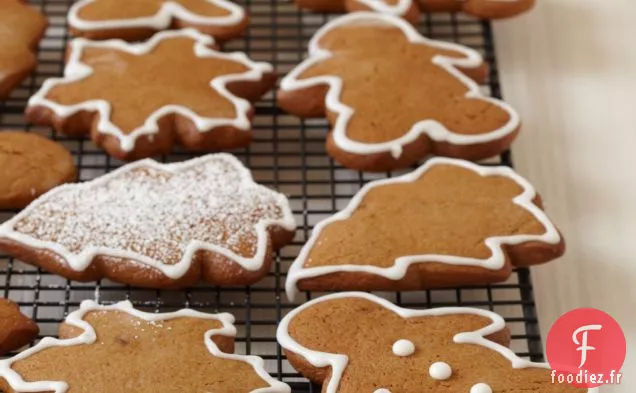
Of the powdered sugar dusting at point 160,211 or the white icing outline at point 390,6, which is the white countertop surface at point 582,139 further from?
the powdered sugar dusting at point 160,211

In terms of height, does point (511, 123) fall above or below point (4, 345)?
above

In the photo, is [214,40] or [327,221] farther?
[214,40]

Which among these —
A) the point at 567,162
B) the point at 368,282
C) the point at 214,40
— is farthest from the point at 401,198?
the point at 214,40

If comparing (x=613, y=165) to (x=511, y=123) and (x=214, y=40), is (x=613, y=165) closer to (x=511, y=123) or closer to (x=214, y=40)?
(x=511, y=123)

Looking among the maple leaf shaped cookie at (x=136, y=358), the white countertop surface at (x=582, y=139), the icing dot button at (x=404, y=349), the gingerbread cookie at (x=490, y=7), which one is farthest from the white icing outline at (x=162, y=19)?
the icing dot button at (x=404, y=349)

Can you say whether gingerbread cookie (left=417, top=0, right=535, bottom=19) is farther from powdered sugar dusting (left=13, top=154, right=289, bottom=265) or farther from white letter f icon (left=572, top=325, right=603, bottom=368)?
white letter f icon (left=572, top=325, right=603, bottom=368)

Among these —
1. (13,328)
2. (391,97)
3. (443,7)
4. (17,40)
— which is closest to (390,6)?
(443,7)
